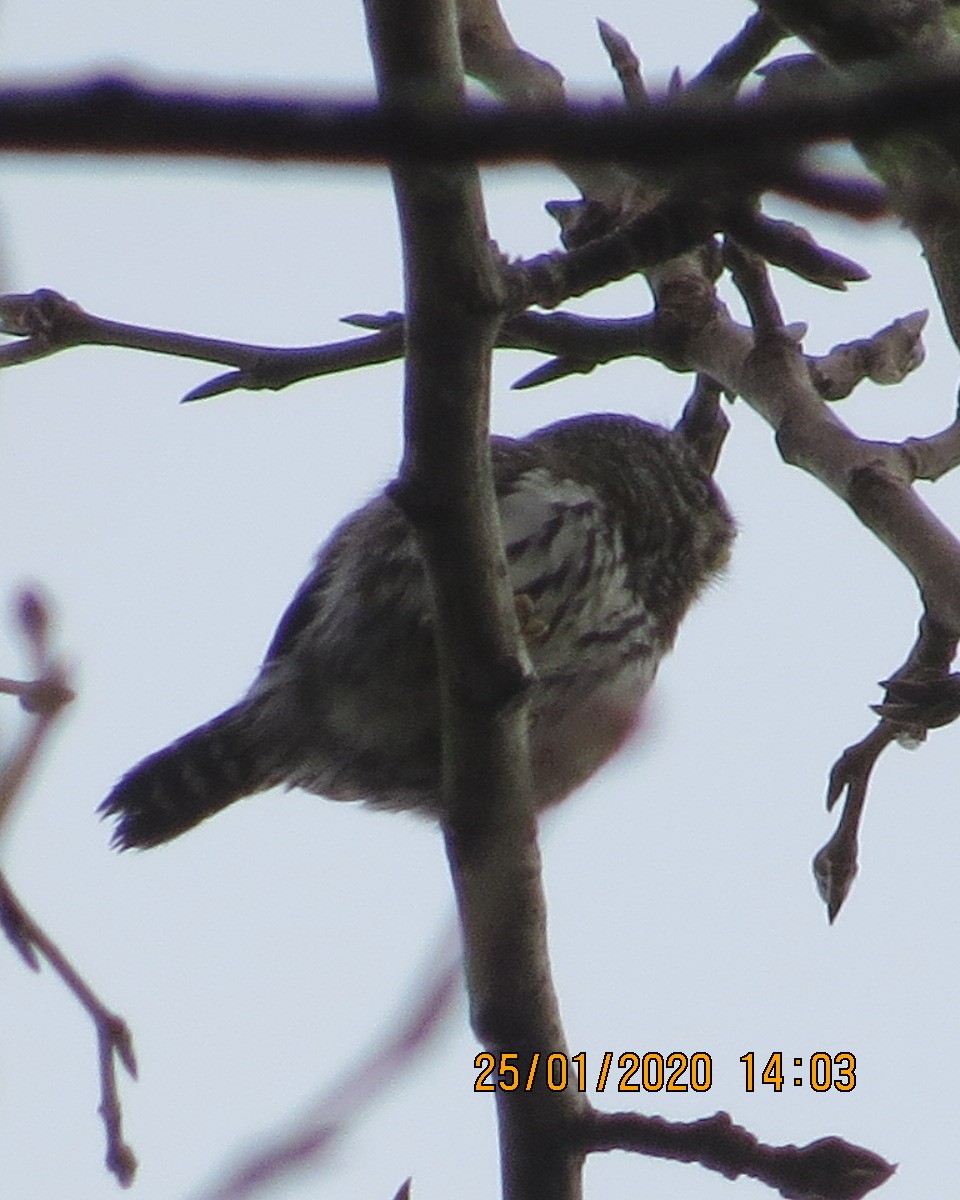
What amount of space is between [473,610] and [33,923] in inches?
36.4

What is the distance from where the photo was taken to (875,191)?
620 millimetres

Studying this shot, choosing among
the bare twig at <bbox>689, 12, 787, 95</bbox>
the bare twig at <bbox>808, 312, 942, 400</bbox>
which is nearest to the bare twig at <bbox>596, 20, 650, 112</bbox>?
the bare twig at <bbox>689, 12, 787, 95</bbox>

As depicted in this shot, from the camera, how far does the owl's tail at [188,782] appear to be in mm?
4355

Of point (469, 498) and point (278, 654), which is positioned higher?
point (278, 654)

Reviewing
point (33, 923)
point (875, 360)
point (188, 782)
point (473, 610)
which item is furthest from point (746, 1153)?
point (188, 782)

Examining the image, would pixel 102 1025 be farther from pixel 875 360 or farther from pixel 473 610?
pixel 875 360

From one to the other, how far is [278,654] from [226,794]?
41 cm

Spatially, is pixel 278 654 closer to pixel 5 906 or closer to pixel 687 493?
pixel 687 493

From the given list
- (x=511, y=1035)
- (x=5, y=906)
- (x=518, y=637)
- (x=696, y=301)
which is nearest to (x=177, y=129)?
(x=5, y=906)

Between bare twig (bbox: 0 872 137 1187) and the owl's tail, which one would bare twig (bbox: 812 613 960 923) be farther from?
the owl's tail

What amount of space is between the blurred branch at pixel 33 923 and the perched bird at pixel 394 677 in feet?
7.55

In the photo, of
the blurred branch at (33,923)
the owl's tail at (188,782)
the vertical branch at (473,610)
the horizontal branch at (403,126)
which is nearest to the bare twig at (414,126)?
the horizontal branch at (403,126)

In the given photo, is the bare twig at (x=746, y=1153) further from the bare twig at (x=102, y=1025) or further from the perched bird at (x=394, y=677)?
the perched bird at (x=394, y=677)

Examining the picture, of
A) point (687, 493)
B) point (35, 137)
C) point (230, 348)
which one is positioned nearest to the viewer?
point (35, 137)
